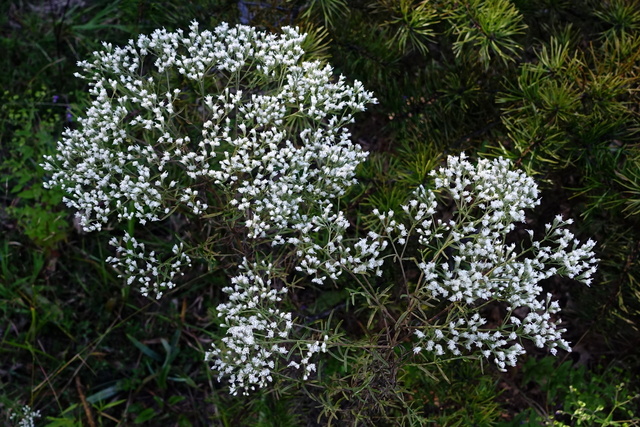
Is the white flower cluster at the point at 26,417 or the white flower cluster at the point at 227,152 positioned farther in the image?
the white flower cluster at the point at 26,417

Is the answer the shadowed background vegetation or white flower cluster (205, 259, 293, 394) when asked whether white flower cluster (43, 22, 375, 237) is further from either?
the shadowed background vegetation

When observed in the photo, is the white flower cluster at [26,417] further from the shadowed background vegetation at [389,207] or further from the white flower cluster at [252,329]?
the white flower cluster at [252,329]

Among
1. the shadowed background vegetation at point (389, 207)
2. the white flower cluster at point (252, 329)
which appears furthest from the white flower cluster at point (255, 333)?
the shadowed background vegetation at point (389, 207)

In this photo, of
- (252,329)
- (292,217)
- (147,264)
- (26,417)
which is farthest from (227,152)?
(26,417)

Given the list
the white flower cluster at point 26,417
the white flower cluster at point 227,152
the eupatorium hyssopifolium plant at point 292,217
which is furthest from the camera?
the white flower cluster at point 26,417

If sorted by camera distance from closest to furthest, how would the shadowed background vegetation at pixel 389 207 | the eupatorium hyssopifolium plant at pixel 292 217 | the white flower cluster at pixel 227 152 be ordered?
the eupatorium hyssopifolium plant at pixel 292 217, the white flower cluster at pixel 227 152, the shadowed background vegetation at pixel 389 207

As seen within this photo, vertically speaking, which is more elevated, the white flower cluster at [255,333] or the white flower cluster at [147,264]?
the white flower cluster at [147,264]

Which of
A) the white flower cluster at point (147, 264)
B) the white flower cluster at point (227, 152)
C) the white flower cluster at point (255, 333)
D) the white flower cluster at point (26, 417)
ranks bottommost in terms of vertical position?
the white flower cluster at point (26, 417)
